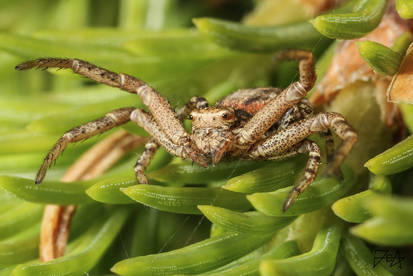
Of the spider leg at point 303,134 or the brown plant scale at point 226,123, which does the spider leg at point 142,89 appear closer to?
the brown plant scale at point 226,123

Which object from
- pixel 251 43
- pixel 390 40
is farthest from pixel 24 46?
pixel 390 40

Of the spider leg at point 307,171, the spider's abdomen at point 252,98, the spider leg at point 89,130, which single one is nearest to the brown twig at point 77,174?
the spider leg at point 89,130

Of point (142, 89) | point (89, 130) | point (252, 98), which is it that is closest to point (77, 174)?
point (89, 130)

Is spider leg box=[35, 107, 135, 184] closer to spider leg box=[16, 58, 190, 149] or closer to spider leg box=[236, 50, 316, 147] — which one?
spider leg box=[16, 58, 190, 149]

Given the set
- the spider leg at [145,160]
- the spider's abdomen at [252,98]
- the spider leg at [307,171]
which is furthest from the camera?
the spider's abdomen at [252,98]

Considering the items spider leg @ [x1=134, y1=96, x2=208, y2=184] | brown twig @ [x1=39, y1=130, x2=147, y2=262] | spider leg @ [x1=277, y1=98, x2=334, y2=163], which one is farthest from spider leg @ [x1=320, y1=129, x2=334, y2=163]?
brown twig @ [x1=39, y1=130, x2=147, y2=262]

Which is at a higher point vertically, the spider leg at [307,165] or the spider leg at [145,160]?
the spider leg at [307,165]
